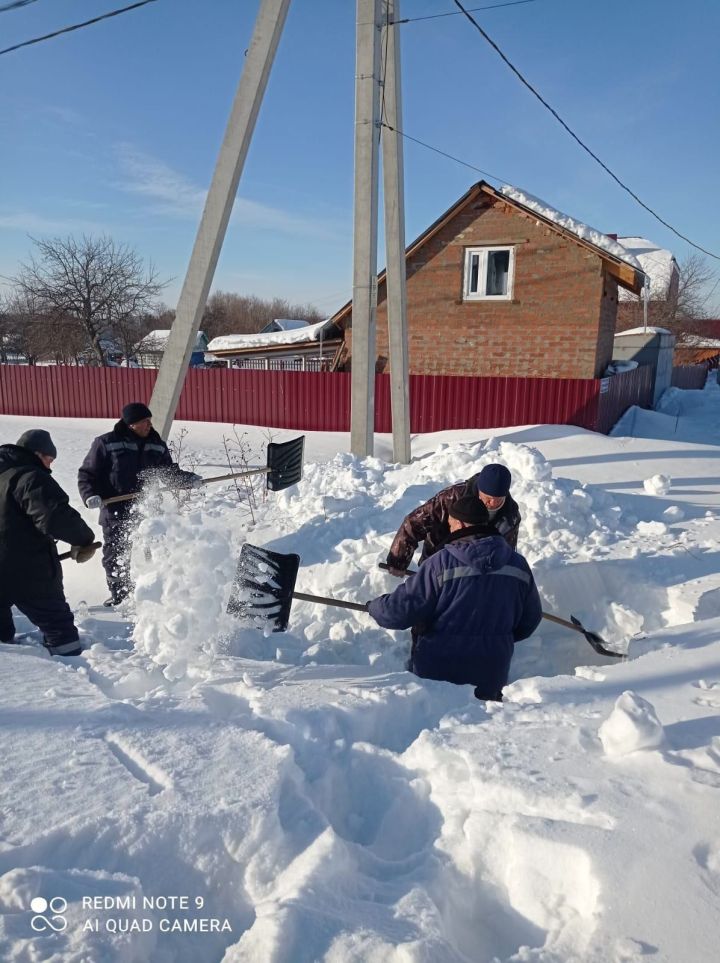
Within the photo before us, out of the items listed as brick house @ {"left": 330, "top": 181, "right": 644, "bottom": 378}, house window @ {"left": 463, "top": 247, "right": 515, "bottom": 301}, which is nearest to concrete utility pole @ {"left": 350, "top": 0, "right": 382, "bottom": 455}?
brick house @ {"left": 330, "top": 181, "right": 644, "bottom": 378}

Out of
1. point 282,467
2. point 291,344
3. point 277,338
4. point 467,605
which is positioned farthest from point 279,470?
point 277,338

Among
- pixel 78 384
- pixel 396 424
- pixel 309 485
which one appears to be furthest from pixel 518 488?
pixel 78 384

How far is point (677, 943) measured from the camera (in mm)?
1289

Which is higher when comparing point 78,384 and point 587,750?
point 78,384

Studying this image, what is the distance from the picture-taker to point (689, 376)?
84.9 feet

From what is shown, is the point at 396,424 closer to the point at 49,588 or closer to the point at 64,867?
the point at 49,588

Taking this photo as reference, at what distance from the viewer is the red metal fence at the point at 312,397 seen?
1058cm

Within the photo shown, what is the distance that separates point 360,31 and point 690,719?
7351 millimetres

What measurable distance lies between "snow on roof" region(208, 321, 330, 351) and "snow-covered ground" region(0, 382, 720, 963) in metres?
12.5

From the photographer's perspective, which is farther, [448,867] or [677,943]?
[448,867]

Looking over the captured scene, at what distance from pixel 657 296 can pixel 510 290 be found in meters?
23.8

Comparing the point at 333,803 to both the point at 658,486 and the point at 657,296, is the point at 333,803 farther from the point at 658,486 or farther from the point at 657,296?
the point at 657,296

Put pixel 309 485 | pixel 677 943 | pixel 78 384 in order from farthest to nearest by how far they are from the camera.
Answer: pixel 78 384, pixel 309 485, pixel 677 943

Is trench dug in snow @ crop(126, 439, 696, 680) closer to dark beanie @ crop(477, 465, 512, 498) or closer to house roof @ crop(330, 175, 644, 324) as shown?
dark beanie @ crop(477, 465, 512, 498)
